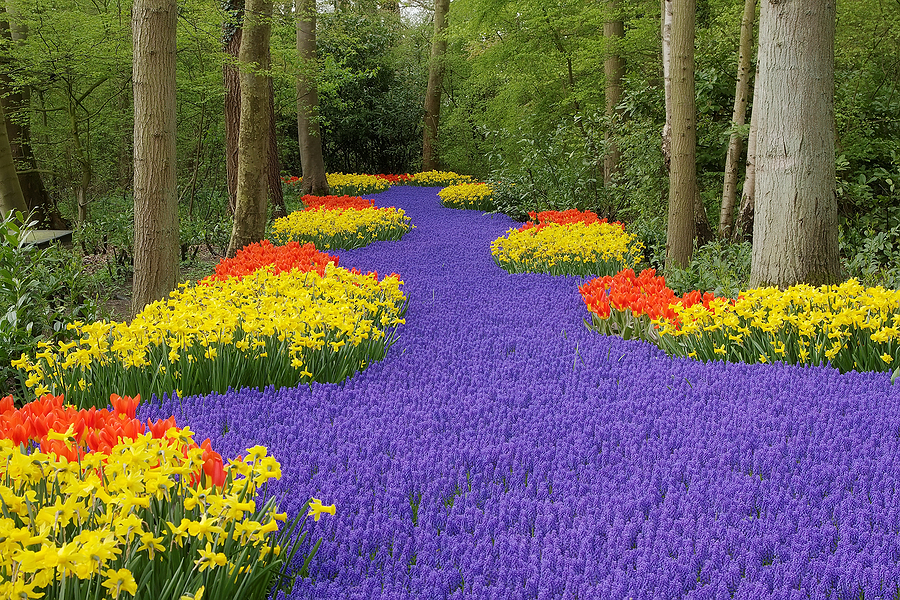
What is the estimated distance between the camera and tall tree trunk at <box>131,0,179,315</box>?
507cm

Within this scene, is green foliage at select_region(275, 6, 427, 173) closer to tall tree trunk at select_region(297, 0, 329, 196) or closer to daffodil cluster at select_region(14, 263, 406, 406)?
tall tree trunk at select_region(297, 0, 329, 196)

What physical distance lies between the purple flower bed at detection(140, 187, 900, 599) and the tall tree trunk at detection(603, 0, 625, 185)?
712 cm

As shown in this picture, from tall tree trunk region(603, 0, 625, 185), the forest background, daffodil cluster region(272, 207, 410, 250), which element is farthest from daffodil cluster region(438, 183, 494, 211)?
daffodil cluster region(272, 207, 410, 250)

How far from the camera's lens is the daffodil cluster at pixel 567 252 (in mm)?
7531

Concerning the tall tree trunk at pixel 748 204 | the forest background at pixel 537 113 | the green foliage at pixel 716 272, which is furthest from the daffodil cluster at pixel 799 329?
the tall tree trunk at pixel 748 204

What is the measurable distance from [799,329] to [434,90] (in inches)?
795

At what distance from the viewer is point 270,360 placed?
3.89 meters

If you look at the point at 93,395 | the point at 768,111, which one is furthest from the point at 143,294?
the point at 768,111

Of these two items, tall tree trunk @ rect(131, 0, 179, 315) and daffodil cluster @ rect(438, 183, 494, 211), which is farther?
daffodil cluster @ rect(438, 183, 494, 211)

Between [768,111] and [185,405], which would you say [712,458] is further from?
[768,111]

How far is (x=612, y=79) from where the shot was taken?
1179 cm

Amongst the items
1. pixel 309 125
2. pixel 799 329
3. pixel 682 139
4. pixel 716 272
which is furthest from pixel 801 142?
pixel 309 125

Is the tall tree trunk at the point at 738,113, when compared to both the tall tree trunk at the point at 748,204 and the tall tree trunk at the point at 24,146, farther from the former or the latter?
the tall tree trunk at the point at 24,146

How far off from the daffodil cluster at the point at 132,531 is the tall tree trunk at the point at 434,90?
21109mm
